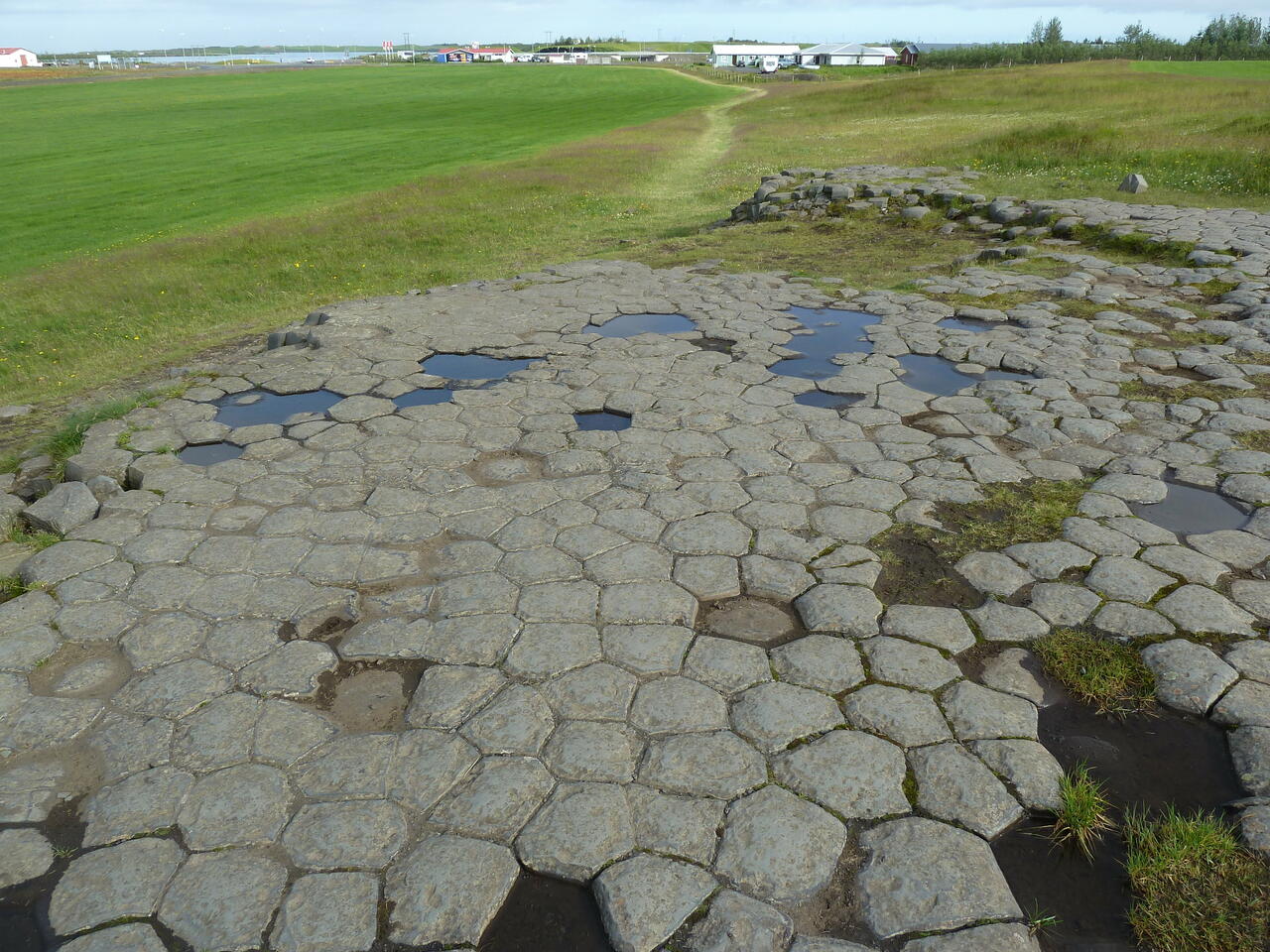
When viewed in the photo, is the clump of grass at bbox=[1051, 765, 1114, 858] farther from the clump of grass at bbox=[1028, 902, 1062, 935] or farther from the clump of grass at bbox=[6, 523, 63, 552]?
the clump of grass at bbox=[6, 523, 63, 552]

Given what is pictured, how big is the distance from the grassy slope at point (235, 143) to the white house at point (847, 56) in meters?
60.2

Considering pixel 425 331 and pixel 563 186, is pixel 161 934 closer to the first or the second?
pixel 425 331

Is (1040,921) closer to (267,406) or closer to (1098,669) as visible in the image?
(1098,669)

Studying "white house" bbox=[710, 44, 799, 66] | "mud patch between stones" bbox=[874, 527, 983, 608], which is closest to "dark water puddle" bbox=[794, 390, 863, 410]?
"mud patch between stones" bbox=[874, 527, 983, 608]

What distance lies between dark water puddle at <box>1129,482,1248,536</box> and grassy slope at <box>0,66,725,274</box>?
1561 centimetres

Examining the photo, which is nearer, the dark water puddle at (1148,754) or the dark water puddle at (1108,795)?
the dark water puddle at (1108,795)

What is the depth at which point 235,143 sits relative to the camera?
1092 inches

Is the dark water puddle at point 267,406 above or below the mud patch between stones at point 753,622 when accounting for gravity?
below

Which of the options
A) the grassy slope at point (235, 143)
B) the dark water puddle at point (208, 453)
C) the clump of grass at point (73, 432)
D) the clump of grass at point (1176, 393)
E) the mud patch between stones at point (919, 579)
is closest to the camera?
the mud patch between stones at point (919, 579)

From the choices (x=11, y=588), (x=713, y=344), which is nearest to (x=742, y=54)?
(x=713, y=344)

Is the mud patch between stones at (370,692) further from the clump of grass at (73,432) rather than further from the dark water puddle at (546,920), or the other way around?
the clump of grass at (73,432)

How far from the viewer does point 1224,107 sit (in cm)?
2019

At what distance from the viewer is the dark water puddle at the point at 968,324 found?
697 cm

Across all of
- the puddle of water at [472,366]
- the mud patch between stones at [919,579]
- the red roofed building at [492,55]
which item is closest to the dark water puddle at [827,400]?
the mud patch between stones at [919,579]
